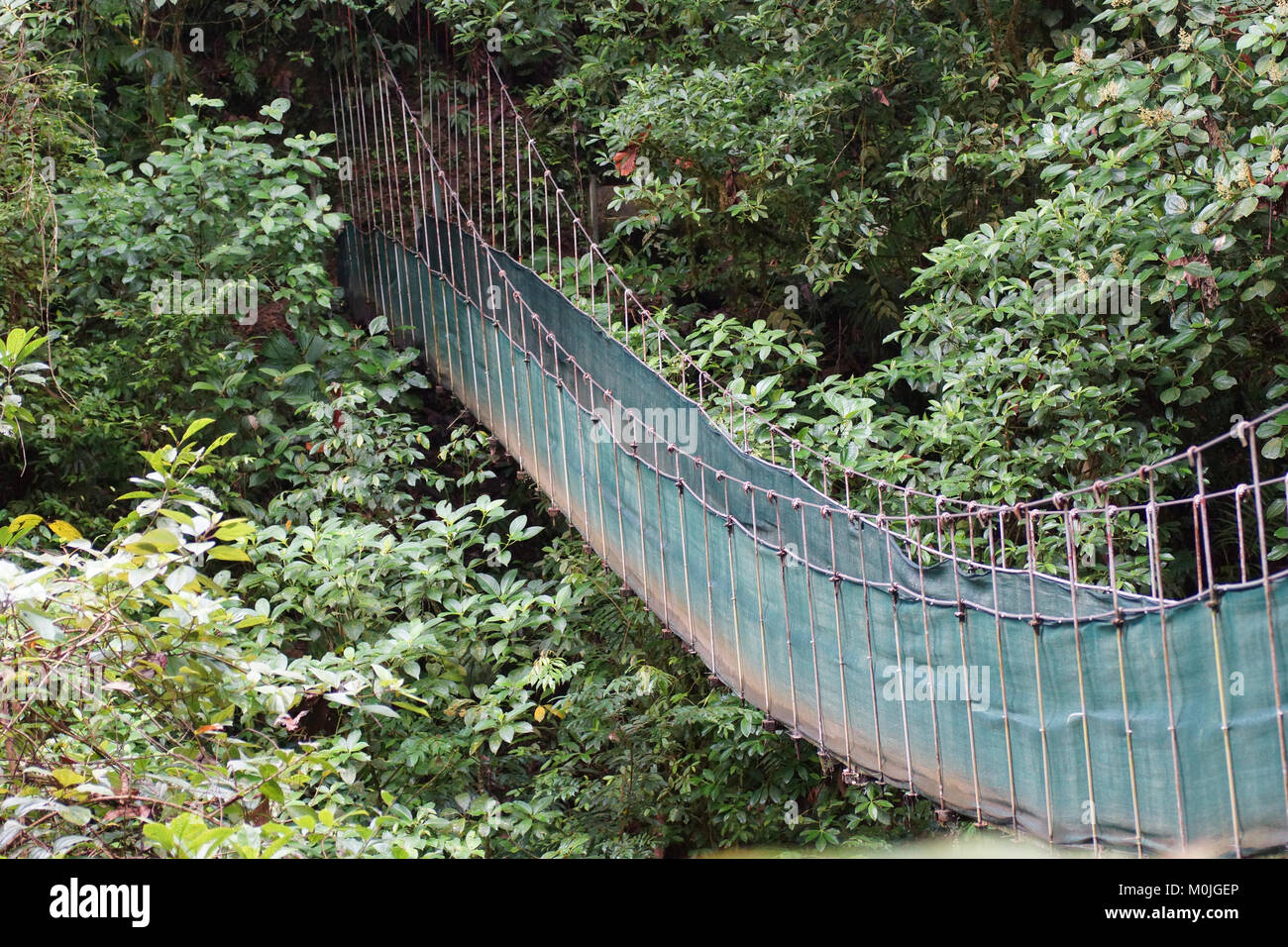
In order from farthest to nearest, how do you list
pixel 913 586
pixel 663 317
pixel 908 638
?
1. pixel 663 317
2. pixel 913 586
3. pixel 908 638


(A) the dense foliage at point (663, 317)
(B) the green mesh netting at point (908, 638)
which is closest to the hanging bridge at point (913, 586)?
(B) the green mesh netting at point (908, 638)

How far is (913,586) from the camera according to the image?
117 inches

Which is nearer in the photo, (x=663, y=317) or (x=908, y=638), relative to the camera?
(x=908, y=638)

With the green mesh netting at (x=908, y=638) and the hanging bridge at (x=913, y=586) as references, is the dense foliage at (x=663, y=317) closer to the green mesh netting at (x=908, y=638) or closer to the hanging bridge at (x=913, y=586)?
the hanging bridge at (x=913, y=586)

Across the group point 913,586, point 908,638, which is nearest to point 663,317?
point 913,586

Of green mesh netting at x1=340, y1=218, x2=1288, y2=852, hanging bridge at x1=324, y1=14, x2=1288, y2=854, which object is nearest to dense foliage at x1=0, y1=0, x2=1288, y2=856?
hanging bridge at x1=324, y1=14, x2=1288, y2=854

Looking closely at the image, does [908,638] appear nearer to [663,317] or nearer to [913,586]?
[913,586]

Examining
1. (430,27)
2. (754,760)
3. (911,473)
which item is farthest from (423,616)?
(430,27)

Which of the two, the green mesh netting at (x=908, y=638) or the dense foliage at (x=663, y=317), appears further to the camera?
the dense foliage at (x=663, y=317)

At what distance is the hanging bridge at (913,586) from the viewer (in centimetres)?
214

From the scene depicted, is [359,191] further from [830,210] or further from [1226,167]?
[1226,167]

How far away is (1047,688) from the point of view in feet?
7.96

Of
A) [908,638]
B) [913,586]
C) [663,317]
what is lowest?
[908,638]

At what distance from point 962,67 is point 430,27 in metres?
2.82
